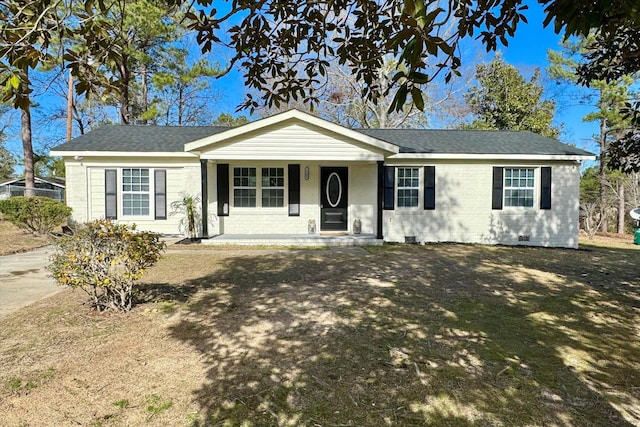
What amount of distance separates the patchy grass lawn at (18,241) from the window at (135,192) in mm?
2323

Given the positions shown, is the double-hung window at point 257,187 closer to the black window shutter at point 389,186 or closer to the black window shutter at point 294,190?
the black window shutter at point 294,190

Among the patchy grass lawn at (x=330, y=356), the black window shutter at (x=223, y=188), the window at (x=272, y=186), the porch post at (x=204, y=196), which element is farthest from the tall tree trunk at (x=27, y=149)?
the patchy grass lawn at (x=330, y=356)

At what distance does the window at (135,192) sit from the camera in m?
12.1

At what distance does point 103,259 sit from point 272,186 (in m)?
8.10

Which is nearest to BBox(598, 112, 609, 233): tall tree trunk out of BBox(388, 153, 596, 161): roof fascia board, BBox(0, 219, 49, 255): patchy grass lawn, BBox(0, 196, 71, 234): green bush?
BBox(388, 153, 596, 161): roof fascia board

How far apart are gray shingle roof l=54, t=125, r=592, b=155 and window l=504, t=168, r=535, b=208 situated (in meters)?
0.65

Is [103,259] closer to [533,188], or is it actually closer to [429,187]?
[429,187]

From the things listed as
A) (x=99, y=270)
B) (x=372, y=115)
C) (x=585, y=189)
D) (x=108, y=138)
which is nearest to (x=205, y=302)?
(x=99, y=270)

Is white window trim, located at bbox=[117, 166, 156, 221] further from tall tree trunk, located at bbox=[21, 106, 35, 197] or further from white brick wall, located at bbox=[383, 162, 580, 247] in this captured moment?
white brick wall, located at bbox=[383, 162, 580, 247]

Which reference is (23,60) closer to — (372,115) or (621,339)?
(621,339)

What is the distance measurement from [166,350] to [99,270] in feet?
5.15

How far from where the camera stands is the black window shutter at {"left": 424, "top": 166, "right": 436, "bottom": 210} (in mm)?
12164

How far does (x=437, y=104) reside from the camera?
23.0 m

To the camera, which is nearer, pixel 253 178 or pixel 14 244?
pixel 14 244
